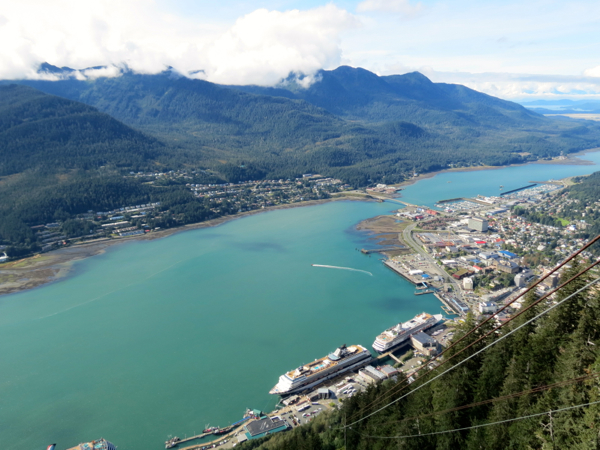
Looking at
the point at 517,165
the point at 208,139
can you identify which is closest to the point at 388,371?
the point at 517,165

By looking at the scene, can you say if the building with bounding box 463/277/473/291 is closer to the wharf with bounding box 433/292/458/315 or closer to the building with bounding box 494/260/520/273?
the wharf with bounding box 433/292/458/315

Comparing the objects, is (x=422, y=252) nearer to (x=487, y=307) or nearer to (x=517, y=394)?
(x=487, y=307)

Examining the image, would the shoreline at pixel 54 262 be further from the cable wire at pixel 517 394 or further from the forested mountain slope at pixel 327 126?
the cable wire at pixel 517 394

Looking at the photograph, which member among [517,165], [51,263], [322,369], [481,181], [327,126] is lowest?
[322,369]

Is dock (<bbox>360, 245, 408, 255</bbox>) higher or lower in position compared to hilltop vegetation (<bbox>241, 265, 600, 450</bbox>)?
lower

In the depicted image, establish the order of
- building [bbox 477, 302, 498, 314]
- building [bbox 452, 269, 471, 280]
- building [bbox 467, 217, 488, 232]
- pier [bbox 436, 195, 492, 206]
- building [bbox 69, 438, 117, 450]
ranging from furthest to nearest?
pier [bbox 436, 195, 492, 206], building [bbox 467, 217, 488, 232], building [bbox 452, 269, 471, 280], building [bbox 477, 302, 498, 314], building [bbox 69, 438, 117, 450]

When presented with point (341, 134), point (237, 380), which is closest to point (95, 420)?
point (237, 380)

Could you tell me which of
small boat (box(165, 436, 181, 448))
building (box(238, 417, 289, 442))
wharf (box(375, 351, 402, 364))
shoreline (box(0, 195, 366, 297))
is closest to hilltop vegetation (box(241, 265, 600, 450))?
building (box(238, 417, 289, 442))
